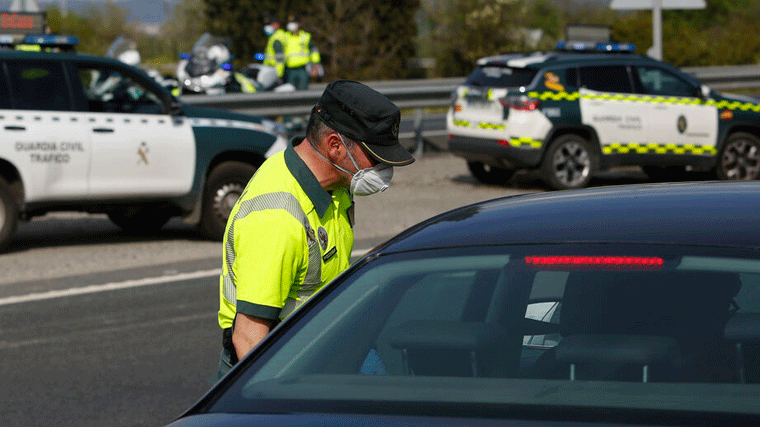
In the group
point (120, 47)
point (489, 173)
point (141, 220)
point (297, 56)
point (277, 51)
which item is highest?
point (120, 47)

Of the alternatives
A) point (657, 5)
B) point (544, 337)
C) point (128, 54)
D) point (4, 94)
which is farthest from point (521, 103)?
point (544, 337)

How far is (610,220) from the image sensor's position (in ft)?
8.97

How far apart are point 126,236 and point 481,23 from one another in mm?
35675

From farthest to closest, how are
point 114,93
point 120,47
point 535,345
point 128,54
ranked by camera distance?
point 120,47 < point 128,54 < point 114,93 < point 535,345

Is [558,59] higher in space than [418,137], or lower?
higher

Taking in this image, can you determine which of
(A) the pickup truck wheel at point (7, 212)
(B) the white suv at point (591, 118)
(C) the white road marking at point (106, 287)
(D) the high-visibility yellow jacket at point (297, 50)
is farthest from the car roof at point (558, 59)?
(D) the high-visibility yellow jacket at point (297, 50)

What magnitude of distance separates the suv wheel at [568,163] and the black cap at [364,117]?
10514 mm

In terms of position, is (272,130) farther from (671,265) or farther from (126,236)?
(671,265)

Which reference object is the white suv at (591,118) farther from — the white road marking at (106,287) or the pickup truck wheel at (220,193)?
the white road marking at (106,287)

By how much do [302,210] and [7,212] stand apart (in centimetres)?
729

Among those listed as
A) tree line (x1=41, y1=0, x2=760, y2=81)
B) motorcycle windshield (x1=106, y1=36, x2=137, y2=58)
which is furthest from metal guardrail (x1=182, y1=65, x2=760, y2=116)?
tree line (x1=41, y1=0, x2=760, y2=81)

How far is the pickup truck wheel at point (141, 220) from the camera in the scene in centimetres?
1145

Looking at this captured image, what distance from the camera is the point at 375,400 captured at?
2.39 metres

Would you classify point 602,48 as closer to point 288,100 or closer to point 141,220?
point 288,100
